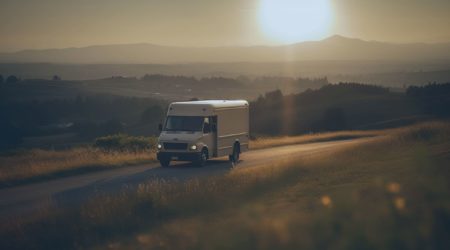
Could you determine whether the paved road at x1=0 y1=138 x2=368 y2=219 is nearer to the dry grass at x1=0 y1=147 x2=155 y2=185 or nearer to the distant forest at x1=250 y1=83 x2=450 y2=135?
the dry grass at x1=0 y1=147 x2=155 y2=185

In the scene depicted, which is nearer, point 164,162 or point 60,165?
point 60,165

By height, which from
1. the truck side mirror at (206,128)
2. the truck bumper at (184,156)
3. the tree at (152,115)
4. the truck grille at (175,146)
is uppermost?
the truck side mirror at (206,128)

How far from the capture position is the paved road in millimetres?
20042

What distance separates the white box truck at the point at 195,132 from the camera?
30141 millimetres

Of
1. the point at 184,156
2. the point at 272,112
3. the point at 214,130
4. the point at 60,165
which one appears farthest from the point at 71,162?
the point at 272,112

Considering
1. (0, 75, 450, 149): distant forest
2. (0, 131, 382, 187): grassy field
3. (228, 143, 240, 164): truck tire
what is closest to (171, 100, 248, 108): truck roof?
(228, 143, 240, 164): truck tire

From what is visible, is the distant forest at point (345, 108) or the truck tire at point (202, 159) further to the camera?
the distant forest at point (345, 108)

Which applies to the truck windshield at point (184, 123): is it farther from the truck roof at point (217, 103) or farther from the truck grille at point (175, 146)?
the truck grille at point (175, 146)

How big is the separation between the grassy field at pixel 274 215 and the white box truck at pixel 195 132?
910 centimetres

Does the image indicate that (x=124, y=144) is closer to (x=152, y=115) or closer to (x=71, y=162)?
(x=71, y=162)

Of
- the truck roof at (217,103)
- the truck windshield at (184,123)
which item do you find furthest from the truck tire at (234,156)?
the truck windshield at (184,123)

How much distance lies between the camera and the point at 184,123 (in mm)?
30891

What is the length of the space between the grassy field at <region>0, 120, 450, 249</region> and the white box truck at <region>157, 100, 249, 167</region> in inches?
358

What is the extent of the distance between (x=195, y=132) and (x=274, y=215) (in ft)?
54.8
